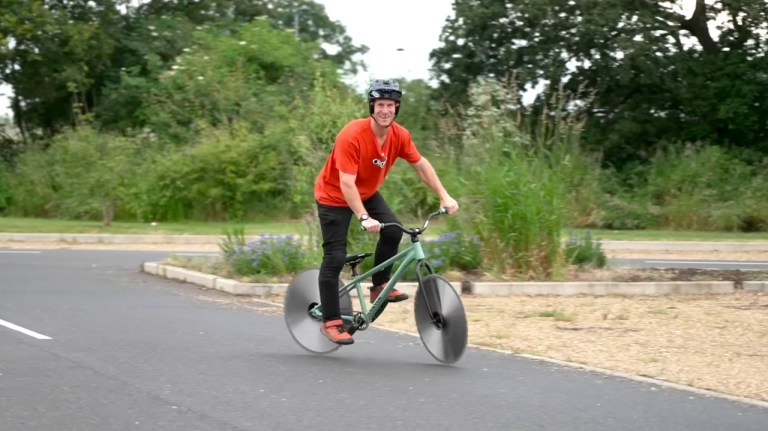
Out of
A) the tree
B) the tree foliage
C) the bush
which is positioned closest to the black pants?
the bush

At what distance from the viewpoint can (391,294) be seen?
29.4 feet

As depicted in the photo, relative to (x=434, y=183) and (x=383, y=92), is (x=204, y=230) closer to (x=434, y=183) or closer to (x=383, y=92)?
(x=434, y=183)

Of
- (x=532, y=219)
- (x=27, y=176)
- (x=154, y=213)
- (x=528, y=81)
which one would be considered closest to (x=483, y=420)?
(x=532, y=219)

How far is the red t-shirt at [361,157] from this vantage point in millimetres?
8469

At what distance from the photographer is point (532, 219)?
14062 millimetres

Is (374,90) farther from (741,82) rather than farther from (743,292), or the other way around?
(741,82)

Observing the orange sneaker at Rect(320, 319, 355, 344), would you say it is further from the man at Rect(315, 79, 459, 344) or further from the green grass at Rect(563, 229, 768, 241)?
the green grass at Rect(563, 229, 768, 241)

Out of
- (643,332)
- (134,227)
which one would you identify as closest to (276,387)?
(643,332)

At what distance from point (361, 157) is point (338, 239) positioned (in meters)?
0.65

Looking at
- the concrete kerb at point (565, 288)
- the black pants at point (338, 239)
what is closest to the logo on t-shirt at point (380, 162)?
the black pants at point (338, 239)

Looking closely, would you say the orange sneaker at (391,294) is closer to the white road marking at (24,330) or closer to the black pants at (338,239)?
the black pants at (338,239)

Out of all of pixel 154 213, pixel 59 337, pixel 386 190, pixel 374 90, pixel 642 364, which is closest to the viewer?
pixel 374 90

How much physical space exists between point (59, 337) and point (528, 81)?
2740 centimetres

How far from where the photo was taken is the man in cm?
844
